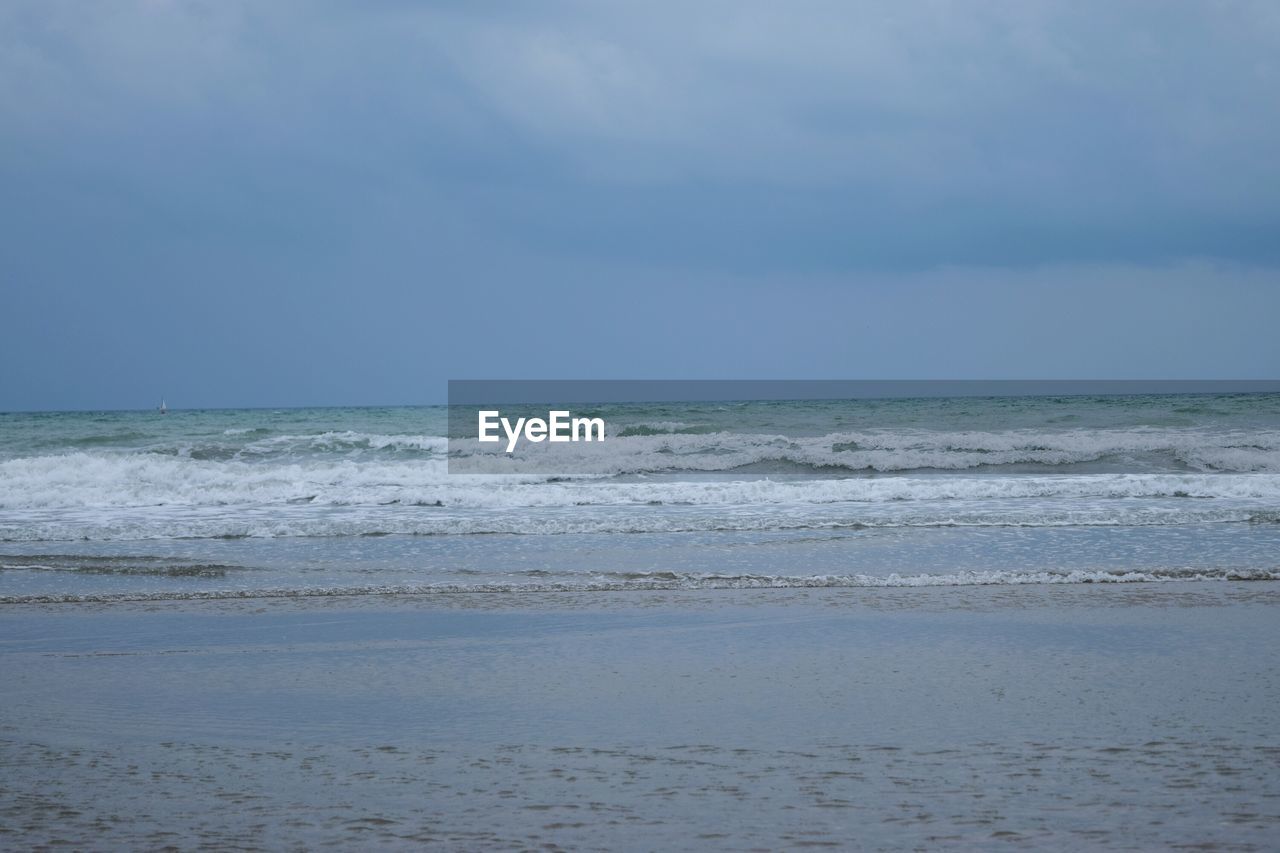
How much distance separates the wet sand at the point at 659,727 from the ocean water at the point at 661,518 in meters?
1.87

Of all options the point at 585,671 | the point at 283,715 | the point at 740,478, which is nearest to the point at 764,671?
the point at 585,671

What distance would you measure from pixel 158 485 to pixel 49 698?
51.9ft

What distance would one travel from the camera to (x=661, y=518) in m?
15.2

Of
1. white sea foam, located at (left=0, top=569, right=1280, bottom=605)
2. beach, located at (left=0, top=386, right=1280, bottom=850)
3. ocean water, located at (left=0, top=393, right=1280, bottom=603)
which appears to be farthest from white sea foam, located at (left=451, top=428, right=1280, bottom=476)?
white sea foam, located at (left=0, top=569, right=1280, bottom=605)

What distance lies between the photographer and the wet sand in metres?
3.67

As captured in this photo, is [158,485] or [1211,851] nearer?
[1211,851]

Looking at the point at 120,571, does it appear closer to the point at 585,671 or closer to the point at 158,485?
the point at 585,671

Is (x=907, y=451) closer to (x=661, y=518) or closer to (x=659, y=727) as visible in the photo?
(x=661, y=518)

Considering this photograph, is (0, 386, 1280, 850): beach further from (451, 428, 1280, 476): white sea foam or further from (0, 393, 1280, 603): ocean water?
(451, 428, 1280, 476): white sea foam

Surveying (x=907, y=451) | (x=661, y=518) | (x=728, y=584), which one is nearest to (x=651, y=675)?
(x=728, y=584)

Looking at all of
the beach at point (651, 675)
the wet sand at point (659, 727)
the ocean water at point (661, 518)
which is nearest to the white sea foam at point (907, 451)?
the ocean water at point (661, 518)

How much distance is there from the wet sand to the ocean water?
73.5 inches

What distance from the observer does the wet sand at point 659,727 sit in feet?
12.0

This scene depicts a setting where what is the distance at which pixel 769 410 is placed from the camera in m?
51.6
